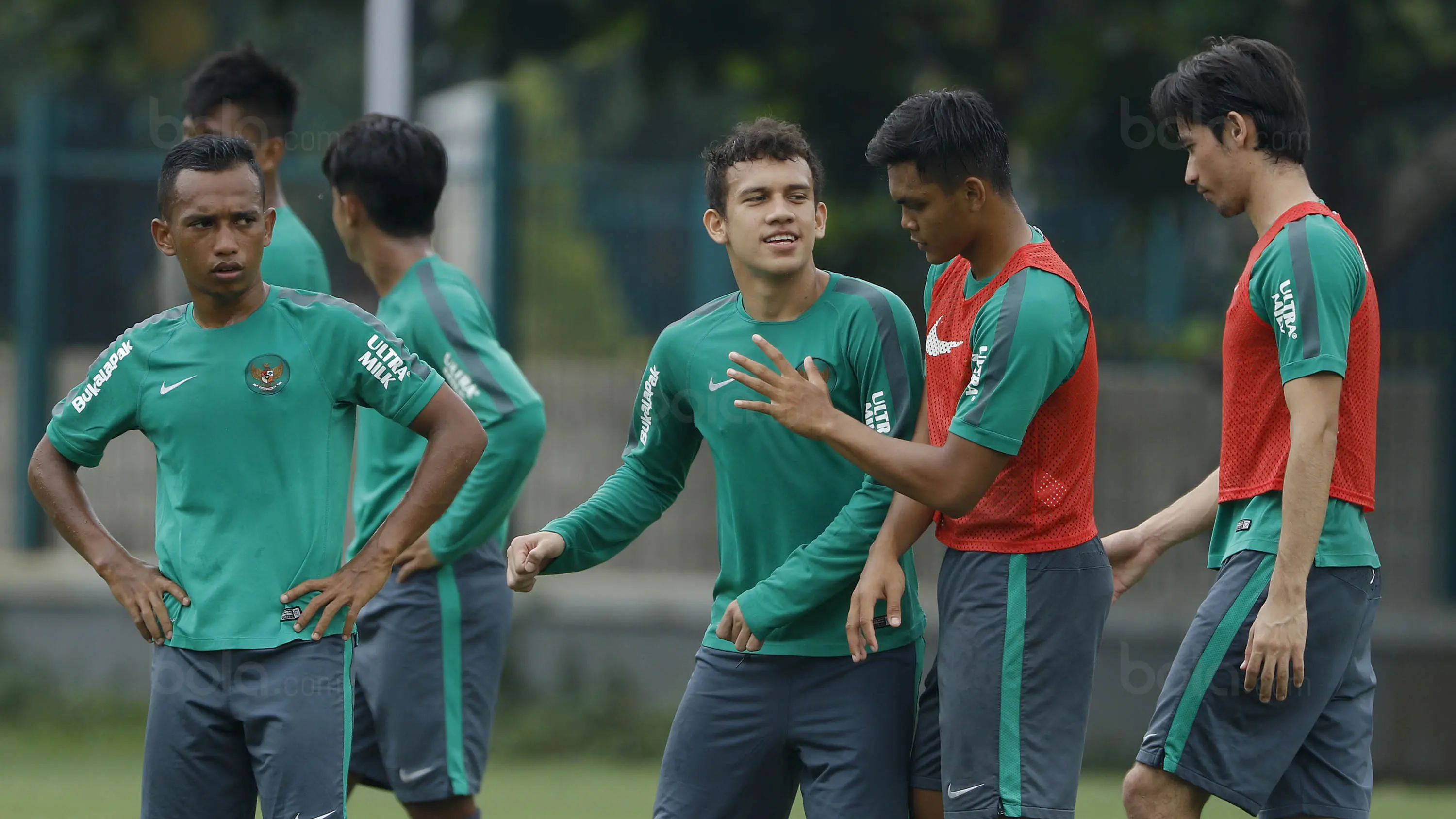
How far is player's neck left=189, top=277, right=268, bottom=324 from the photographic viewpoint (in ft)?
11.8

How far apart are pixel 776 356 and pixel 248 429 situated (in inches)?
44.7

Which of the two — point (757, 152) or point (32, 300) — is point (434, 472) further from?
point (32, 300)

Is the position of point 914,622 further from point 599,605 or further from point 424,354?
point 599,605

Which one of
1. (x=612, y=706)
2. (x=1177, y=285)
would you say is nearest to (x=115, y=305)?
(x=612, y=706)

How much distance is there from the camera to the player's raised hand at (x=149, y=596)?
352 centimetres

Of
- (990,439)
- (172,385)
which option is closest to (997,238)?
(990,439)

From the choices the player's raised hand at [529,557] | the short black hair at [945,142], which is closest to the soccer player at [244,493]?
the player's raised hand at [529,557]

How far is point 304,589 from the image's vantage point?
350 centimetres

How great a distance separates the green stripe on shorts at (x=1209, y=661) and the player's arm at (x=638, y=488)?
4.20 feet

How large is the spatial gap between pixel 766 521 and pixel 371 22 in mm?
6074

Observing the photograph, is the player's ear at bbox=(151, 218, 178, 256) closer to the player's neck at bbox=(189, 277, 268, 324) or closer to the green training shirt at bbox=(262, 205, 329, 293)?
the player's neck at bbox=(189, 277, 268, 324)

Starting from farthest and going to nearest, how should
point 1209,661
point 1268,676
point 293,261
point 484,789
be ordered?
point 484,789, point 293,261, point 1209,661, point 1268,676

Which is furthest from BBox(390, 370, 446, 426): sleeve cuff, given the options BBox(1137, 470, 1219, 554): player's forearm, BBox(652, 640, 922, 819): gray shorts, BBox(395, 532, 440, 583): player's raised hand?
BBox(1137, 470, 1219, 554): player's forearm

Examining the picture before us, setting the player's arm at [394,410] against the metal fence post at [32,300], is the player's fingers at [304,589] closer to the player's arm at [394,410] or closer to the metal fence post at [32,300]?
the player's arm at [394,410]
